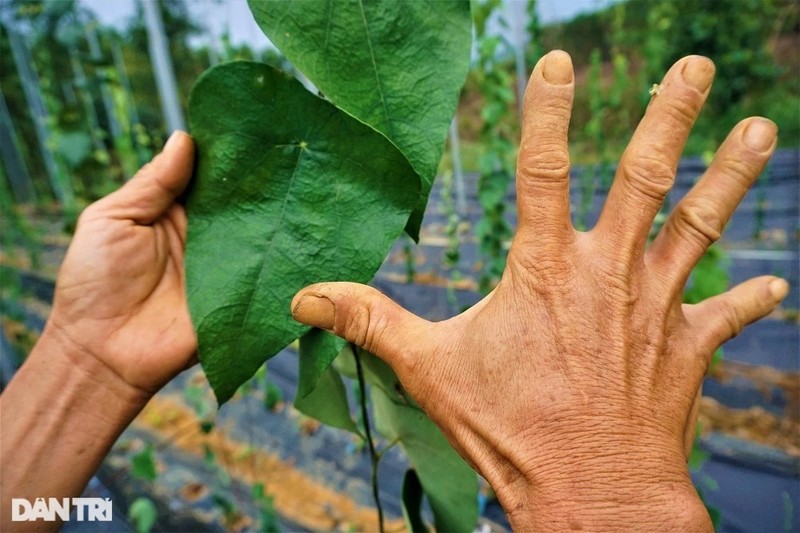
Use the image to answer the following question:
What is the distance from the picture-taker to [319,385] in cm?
58

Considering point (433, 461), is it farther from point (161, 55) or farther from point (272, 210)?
point (161, 55)

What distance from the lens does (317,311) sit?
0.41m

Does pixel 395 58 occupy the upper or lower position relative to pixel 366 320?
upper

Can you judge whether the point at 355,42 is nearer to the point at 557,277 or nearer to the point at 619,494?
the point at 557,277

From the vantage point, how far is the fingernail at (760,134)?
0.49 metres

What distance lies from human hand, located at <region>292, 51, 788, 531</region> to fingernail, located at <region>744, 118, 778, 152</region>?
0.10 meters

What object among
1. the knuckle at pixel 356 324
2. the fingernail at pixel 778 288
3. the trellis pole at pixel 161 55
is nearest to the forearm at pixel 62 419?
the knuckle at pixel 356 324

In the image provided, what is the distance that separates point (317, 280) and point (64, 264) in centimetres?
45

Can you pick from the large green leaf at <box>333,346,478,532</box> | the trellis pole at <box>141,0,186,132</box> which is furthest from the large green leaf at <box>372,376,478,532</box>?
the trellis pole at <box>141,0,186,132</box>

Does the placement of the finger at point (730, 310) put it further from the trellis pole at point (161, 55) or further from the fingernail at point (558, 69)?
the trellis pole at point (161, 55)

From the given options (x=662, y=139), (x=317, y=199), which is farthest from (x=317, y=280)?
(x=662, y=139)

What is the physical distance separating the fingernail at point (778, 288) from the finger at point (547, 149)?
12.9 inches

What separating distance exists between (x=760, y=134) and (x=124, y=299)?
72 centimetres

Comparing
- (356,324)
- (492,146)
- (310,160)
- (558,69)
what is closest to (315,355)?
(356,324)
